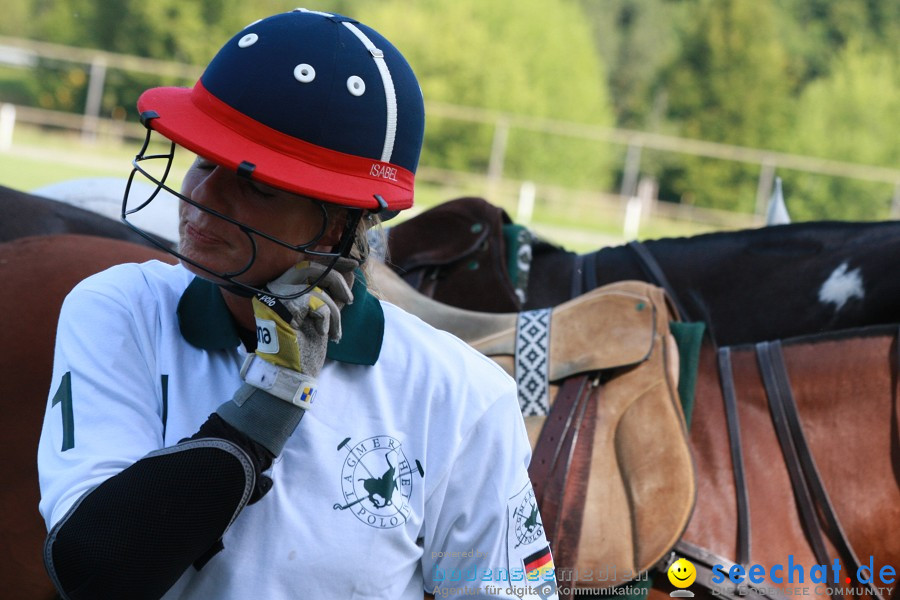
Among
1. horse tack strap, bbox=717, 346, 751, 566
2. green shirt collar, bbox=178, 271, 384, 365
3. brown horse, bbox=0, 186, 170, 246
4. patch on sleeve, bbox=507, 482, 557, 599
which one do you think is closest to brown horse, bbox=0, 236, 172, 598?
brown horse, bbox=0, 186, 170, 246

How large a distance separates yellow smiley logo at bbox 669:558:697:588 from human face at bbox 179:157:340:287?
1271 mm

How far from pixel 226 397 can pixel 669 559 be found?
4.03 ft

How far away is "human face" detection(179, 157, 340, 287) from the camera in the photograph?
1.20 metres

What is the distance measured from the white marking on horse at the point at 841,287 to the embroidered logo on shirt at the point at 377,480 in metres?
2.08

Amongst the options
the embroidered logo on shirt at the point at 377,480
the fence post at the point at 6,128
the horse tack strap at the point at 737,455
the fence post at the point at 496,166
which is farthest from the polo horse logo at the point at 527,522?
the fence post at the point at 496,166

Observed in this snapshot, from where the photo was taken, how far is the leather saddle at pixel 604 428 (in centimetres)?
205

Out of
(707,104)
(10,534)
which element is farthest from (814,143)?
(10,534)

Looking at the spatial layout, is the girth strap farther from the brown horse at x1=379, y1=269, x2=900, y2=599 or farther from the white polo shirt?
the white polo shirt

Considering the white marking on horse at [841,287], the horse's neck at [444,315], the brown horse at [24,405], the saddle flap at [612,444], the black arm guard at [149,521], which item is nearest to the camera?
the black arm guard at [149,521]

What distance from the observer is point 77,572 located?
1.03m

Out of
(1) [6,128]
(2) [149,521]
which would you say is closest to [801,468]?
(2) [149,521]

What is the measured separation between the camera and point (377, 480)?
1212 mm

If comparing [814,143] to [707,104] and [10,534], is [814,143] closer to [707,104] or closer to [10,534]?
[707,104]

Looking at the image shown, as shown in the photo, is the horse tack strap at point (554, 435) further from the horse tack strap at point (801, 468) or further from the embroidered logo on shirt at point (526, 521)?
the embroidered logo on shirt at point (526, 521)
